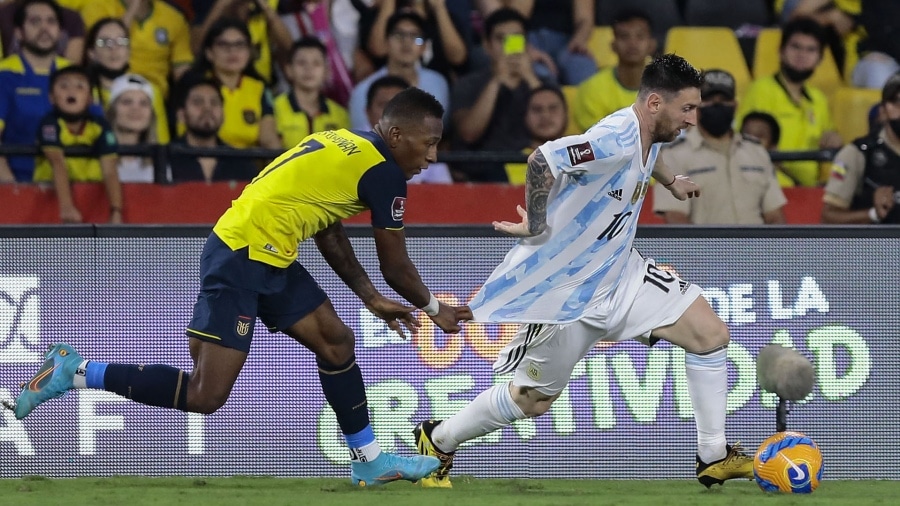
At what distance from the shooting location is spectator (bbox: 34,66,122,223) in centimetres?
931

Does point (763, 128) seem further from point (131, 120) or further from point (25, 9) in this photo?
point (25, 9)

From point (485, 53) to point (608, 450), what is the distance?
14.4ft

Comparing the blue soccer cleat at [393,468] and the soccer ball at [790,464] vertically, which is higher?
the soccer ball at [790,464]

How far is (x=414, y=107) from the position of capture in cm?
634

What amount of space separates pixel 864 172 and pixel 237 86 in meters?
4.44

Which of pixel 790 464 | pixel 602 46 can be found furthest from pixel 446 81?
pixel 790 464

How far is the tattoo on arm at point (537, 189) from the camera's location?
6273 mm

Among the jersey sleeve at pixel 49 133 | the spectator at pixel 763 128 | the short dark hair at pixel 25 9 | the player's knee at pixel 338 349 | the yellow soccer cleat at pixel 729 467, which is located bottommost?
the yellow soccer cleat at pixel 729 467

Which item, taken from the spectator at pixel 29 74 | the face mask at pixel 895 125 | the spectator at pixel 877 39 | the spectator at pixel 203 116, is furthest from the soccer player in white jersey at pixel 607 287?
the spectator at pixel 877 39

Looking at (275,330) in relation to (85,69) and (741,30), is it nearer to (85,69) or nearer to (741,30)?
(85,69)

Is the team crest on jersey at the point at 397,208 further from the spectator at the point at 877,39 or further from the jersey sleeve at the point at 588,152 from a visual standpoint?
the spectator at the point at 877,39

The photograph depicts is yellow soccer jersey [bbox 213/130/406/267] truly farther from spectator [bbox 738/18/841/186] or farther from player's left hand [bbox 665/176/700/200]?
spectator [bbox 738/18/841/186]

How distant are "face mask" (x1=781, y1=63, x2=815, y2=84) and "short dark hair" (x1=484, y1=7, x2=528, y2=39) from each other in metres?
2.07

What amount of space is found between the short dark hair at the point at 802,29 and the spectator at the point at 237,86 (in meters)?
4.03
